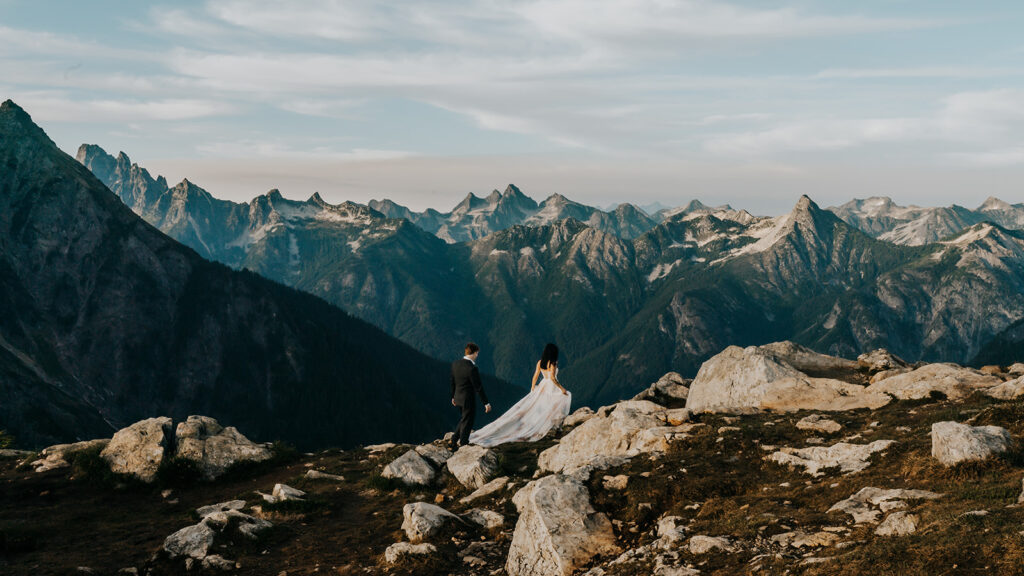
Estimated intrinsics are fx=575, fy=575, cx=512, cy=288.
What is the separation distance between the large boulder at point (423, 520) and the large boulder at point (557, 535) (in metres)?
3.44

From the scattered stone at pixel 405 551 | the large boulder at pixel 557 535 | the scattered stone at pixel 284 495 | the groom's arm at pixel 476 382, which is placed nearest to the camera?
the large boulder at pixel 557 535

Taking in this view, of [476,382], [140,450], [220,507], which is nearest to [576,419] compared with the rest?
[476,382]

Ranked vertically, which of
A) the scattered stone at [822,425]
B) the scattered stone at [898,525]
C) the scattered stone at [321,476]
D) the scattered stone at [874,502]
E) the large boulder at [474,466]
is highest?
the scattered stone at [898,525]

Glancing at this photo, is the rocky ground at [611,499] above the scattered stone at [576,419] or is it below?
above

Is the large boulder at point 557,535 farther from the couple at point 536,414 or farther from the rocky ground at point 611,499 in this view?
the couple at point 536,414

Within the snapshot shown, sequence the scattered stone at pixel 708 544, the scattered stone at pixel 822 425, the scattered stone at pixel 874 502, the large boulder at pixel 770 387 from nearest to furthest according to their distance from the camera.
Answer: the scattered stone at pixel 708 544 < the scattered stone at pixel 874 502 < the scattered stone at pixel 822 425 < the large boulder at pixel 770 387

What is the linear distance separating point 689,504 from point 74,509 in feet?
79.0

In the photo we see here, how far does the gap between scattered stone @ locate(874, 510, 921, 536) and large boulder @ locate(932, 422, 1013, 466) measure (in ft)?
13.7

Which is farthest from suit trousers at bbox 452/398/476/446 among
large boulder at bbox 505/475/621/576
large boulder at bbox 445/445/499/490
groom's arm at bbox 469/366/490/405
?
large boulder at bbox 505/475/621/576

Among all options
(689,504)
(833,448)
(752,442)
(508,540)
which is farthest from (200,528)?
(833,448)

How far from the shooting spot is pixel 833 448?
58.2 feet

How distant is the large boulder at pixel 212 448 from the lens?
27.8 metres

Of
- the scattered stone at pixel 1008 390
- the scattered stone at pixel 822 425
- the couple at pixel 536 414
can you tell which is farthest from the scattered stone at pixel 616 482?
the scattered stone at pixel 1008 390

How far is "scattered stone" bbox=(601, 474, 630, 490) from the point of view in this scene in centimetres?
1664
